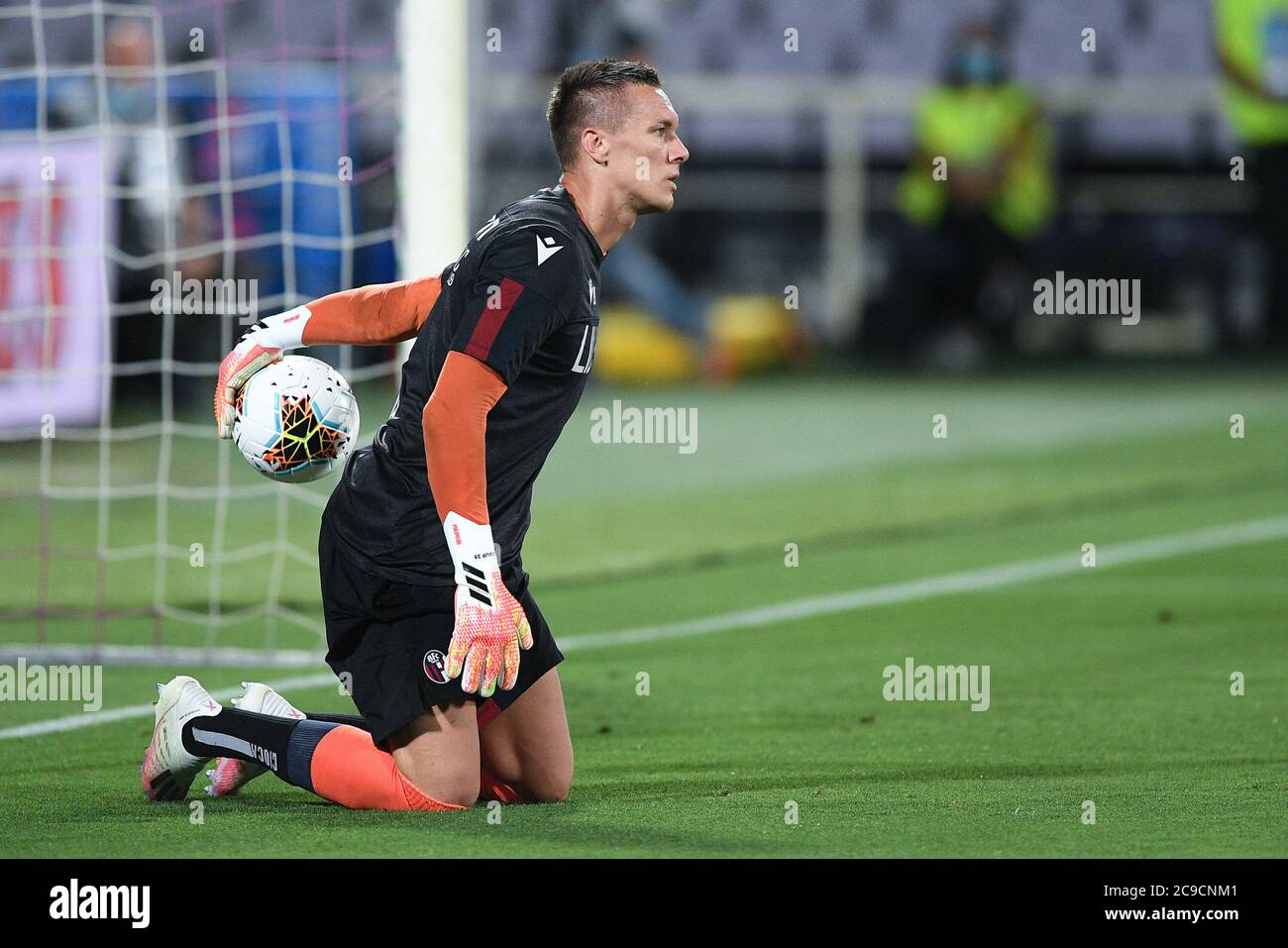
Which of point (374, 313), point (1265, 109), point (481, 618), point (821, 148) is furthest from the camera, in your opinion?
point (821, 148)

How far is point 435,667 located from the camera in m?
4.54

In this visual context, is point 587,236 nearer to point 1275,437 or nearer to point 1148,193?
point 1275,437

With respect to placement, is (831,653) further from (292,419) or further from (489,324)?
(489,324)

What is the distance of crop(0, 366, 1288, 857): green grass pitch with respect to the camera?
4.41 meters

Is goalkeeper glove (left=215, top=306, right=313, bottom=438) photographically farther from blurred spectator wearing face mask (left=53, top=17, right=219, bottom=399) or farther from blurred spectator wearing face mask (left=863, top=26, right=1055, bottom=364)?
blurred spectator wearing face mask (left=863, top=26, right=1055, bottom=364)

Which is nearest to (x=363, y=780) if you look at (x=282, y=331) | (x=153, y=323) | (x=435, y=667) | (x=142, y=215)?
(x=435, y=667)

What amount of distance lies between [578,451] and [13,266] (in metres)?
6.21

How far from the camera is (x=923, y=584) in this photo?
889 cm

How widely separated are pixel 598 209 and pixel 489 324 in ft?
1.63

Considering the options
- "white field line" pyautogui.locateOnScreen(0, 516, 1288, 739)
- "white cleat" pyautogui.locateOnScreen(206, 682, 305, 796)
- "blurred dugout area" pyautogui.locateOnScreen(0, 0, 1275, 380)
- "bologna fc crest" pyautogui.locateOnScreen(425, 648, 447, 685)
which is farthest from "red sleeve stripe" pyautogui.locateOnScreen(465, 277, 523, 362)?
"blurred dugout area" pyautogui.locateOnScreen(0, 0, 1275, 380)

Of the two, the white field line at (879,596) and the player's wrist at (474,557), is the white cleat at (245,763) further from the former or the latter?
the white field line at (879,596)

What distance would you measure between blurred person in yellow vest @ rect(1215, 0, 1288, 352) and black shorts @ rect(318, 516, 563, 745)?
17784mm

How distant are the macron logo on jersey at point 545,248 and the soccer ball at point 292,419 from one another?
2.64 ft

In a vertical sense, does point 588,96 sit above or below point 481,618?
above
